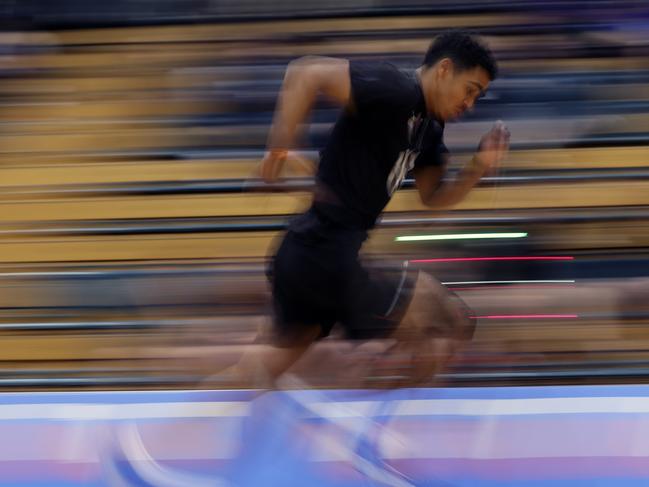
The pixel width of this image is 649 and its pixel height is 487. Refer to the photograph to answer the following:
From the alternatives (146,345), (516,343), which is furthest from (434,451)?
(146,345)

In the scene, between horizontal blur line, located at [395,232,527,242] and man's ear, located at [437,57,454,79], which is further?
Result: horizontal blur line, located at [395,232,527,242]

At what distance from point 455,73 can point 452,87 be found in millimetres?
34

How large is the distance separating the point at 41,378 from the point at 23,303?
41cm

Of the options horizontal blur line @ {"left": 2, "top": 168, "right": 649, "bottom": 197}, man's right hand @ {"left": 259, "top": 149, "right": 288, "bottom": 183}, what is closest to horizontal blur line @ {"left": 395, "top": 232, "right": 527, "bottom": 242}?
horizontal blur line @ {"left": 2, "top": 168, "right": 649, "bottom": 197}

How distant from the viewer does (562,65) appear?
191 inches

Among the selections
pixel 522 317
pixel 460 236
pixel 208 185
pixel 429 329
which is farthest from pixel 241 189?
pixel 429 329

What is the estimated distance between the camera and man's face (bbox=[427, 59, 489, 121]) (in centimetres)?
231

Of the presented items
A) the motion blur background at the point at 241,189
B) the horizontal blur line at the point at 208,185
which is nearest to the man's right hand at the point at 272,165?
the motion blur background at the point at 241,189

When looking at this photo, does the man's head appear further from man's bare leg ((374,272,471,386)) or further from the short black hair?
man's bare leg ((374,272,471,386))

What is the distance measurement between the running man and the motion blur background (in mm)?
879

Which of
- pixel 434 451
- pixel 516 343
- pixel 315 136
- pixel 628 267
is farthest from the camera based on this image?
pixel 315 136

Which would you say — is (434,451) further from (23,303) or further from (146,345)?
(23,303)

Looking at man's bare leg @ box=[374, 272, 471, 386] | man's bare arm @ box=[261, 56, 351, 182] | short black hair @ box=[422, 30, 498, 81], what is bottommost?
man's bare leg @ box=[374, 272, 471, 386]

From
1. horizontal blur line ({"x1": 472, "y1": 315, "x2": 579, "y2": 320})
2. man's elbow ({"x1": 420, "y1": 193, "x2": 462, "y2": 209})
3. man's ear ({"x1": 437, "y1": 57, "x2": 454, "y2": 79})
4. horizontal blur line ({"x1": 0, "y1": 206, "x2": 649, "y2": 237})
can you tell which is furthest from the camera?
horizontal blur line ({"x1": 0, "y1": 206, "x2": 649, "y2": 237})
